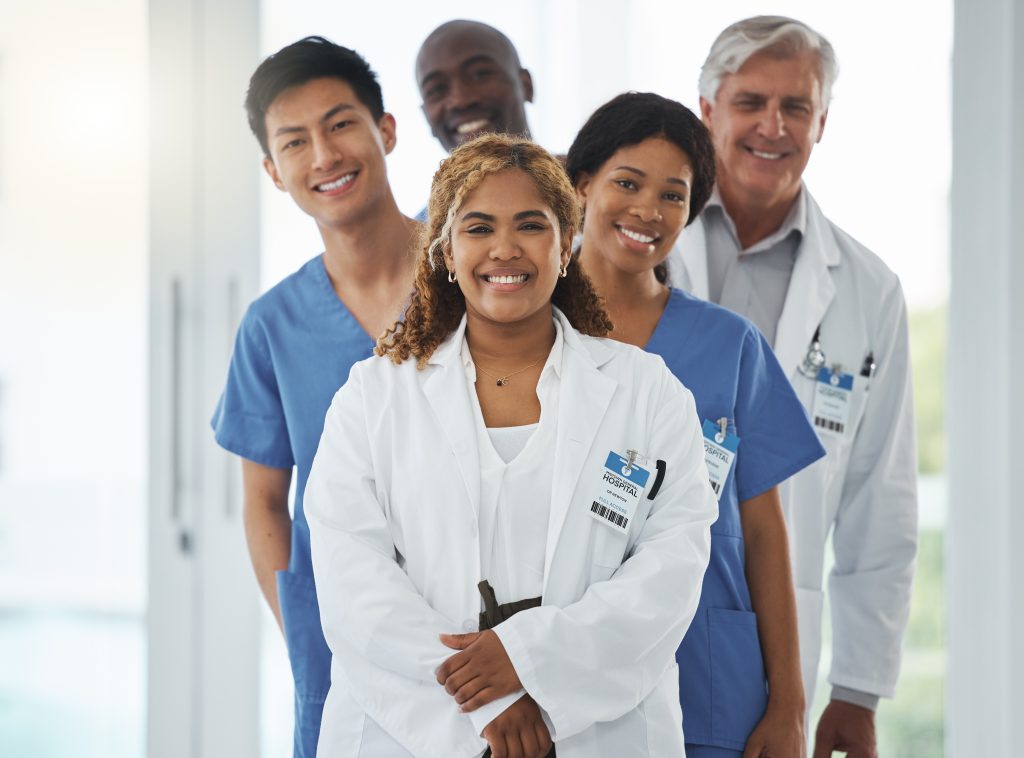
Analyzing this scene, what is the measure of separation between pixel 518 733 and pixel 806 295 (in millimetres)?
1092

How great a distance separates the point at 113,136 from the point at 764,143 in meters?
1.59

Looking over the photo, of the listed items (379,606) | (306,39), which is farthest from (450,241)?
(306,39)

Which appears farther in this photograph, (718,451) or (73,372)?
(73,372)

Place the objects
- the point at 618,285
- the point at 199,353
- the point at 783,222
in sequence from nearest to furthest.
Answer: the point at 618,285, the point at 783,222, the point at 199,353

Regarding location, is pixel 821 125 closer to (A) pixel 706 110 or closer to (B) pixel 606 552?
(A) pixel 706 110

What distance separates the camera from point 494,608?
55.4 inches

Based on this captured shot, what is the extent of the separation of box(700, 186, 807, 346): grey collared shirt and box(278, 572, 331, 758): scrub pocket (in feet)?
3.38

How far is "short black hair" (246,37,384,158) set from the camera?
1899mm

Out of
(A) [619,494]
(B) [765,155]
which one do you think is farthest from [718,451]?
(B) [765,155]

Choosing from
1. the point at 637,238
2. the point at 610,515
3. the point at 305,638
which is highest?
the point at 637,238

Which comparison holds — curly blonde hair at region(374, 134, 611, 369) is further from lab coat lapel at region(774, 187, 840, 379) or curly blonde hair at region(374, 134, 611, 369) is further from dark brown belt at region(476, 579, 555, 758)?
lab coat lapel at region(774, 187, 840, 379)

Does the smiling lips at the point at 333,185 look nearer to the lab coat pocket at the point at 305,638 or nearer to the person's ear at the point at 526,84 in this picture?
the person's ear at the point at 526,84

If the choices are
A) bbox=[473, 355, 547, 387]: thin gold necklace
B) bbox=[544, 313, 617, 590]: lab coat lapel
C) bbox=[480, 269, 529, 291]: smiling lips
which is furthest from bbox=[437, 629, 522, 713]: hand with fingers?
bbox=[480, 269, 529, 291]: smiling lips

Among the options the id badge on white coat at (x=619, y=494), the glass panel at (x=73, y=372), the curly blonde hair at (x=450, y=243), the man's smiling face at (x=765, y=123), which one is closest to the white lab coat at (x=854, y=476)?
the man's smiling face at (x=765, y=123)
